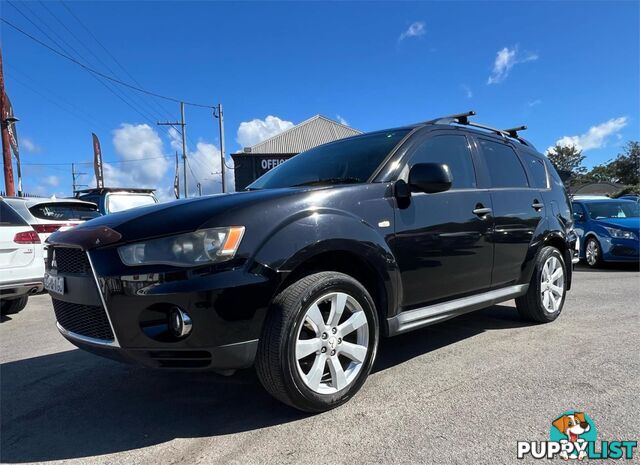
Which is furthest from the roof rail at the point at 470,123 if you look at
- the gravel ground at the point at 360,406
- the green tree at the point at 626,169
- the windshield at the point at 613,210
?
the green tree at the point at 626,169

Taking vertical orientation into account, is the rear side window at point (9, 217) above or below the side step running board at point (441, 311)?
above

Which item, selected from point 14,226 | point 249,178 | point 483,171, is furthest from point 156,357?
point 249,178

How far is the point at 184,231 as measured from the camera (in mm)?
2312

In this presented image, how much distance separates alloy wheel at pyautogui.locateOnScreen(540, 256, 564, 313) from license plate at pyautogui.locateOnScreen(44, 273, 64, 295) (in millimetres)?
4062

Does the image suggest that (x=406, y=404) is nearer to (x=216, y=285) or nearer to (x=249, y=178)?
(x=216, y=285)

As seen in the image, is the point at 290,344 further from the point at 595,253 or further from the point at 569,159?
the point at 569,159

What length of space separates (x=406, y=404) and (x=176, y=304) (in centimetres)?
149

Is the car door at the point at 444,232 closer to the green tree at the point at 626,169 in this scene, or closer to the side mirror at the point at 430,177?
the side mirror at the point at 430,177

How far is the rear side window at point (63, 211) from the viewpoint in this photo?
6.77 meters

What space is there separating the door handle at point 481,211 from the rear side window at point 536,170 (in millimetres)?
1138

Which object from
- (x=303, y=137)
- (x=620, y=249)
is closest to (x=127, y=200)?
(x=620, y=249)

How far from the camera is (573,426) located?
244 centimetres

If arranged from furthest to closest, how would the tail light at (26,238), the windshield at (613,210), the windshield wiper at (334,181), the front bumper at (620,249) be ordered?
the windshield at (613,210) → the front bumper at (620,249) → the tail light at (26,238) → the windshield wiper at (334,181)

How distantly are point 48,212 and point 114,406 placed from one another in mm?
5074
